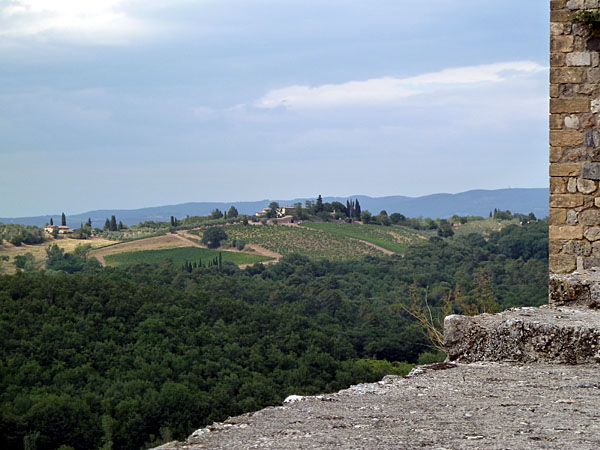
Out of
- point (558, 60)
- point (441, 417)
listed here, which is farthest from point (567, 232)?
point (441, 417)

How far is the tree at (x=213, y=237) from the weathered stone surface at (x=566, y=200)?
70997mm

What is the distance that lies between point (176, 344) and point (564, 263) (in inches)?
1464

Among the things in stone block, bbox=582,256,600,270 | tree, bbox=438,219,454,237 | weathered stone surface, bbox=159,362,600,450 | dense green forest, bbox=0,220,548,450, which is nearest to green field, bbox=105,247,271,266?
dense green forest, bbox=0,220,548,450

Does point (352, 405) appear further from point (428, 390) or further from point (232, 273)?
point (232, 273)

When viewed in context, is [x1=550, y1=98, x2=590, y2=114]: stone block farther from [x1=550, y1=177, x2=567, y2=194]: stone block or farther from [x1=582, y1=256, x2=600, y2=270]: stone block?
[x1=582, y1=256, x2=600, y2=270]: stone block

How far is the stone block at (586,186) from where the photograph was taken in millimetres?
5656

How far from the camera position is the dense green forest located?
1181 inches

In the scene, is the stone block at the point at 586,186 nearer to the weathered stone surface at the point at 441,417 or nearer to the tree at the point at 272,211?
the weathered stone surface at the point at 441,417

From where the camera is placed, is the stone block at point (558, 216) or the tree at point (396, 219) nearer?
the stone block at point (558, 216)

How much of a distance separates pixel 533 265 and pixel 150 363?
122ft

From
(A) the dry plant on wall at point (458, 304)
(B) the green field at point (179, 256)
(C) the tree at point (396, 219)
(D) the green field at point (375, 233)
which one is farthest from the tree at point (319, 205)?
(A) the dry plant on wall at point (458, 304)

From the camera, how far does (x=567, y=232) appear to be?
569 centimetres

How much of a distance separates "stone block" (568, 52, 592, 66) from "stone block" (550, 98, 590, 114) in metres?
0.30

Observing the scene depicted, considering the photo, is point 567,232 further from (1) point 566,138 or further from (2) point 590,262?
(1) point 566,138
